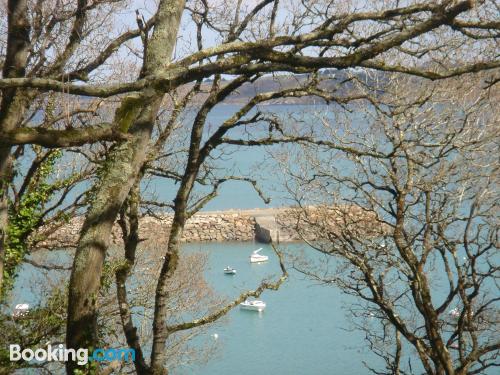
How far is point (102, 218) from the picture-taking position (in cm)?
392

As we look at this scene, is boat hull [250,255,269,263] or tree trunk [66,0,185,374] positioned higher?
tree trunk [66,0,185,374]

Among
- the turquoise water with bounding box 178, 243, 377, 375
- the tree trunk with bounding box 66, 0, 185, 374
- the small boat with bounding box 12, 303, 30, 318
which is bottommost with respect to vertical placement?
the turquoise water with bounding box 178, 243, 377, 375

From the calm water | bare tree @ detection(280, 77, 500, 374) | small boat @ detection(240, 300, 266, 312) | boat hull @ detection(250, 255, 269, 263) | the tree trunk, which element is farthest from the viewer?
boat hull @ detection(250, 255, 269, 263)

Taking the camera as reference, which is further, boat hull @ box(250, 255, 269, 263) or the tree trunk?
boat hull @ box(250, 255, 269, 263)

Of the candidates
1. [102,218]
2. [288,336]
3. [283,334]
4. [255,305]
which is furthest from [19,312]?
[255,305]

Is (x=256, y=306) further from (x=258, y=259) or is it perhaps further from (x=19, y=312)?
(x=19, y=312)

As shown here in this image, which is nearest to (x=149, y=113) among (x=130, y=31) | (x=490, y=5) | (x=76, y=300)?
(x=76, y=300)

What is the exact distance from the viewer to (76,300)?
3832 mm

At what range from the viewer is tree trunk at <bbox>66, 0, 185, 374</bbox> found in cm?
383

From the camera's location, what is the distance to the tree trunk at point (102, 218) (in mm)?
3828

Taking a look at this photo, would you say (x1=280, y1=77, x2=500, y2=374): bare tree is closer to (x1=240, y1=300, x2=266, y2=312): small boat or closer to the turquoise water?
the turquoise water

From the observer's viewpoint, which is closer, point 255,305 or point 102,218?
point 102,218

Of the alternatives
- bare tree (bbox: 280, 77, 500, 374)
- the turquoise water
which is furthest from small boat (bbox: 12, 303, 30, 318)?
the turquoise water

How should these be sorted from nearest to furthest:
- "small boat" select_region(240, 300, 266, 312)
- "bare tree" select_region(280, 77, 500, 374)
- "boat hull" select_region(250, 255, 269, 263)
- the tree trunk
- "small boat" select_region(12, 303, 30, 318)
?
1. the tree trunk
2. "small boat" select_region(12, 303, 30, 318)
3. "bare tree" select_region(280, 77, 500, 374)
4. "small boat" select_region(240, 300, 266, 312)
5. "boat hull" select_region(250, 255, 269, 263)
